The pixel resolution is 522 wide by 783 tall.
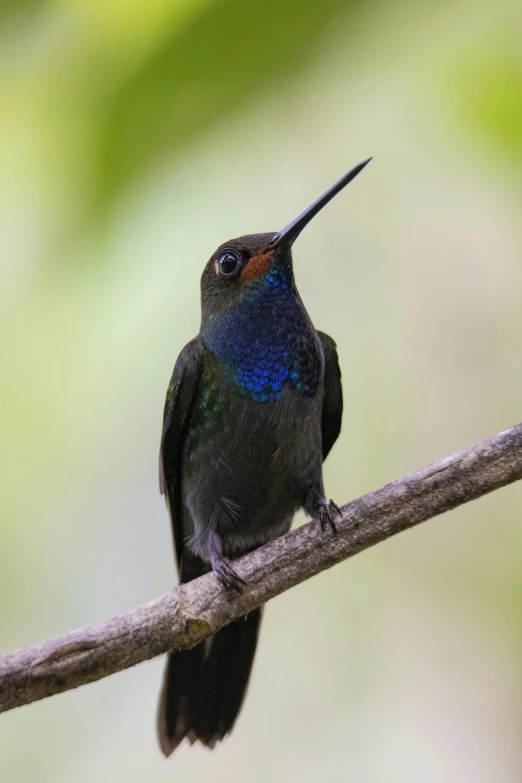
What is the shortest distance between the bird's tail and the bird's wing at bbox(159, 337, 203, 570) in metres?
0.62

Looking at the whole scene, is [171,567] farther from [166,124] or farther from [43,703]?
[166,124]

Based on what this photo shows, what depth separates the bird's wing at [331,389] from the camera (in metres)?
3.41

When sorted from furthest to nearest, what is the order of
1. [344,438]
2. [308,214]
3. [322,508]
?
[344,438] → [308,214] → [322,508]

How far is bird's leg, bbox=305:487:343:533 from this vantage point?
2598mm

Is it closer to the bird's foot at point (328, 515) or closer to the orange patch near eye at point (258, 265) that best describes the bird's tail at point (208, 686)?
the bird's foot at point (328, 515)

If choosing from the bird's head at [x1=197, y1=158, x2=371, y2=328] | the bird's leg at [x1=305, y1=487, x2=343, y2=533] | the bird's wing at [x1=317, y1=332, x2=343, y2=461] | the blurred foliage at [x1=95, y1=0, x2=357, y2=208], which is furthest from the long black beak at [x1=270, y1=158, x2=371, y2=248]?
the blurred foliage at [x1=95, y1=0, x2=357, y2=208]

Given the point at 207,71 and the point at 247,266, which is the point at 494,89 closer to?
the point at 207,71

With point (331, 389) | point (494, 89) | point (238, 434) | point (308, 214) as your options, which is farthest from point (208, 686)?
point (494, 89)

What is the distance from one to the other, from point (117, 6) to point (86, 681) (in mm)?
1738

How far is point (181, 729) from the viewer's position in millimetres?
3299

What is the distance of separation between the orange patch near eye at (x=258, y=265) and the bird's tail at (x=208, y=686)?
137 centimetres

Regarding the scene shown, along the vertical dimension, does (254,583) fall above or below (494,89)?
below

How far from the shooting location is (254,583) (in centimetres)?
256

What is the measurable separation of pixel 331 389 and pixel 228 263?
2.19ft
